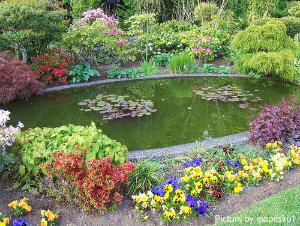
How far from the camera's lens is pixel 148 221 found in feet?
7.61

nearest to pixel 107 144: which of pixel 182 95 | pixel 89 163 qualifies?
pixel 89 163

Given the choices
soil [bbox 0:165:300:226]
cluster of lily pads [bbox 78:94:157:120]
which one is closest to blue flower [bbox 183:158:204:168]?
soil [bbox 0:165:300:226]

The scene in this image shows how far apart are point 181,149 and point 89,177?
1283mm

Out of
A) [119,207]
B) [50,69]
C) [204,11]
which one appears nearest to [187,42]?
[204,11]

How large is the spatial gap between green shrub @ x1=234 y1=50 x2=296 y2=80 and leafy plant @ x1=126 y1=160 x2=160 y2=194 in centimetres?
515

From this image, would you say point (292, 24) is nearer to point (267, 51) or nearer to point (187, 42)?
point (267, 51)

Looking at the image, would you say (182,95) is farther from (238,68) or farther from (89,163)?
(89,163)

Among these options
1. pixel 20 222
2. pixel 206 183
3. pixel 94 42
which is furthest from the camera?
pixel 94 42

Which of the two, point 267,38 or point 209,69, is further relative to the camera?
point 209,69

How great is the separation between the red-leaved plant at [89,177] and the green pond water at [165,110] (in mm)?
1232

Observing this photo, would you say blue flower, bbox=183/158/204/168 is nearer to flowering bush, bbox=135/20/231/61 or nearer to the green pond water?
the green pond water

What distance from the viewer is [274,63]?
22.3ft

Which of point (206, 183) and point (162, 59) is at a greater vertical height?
point (162, 59)

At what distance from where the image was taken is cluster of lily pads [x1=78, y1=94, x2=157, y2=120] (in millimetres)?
4725
